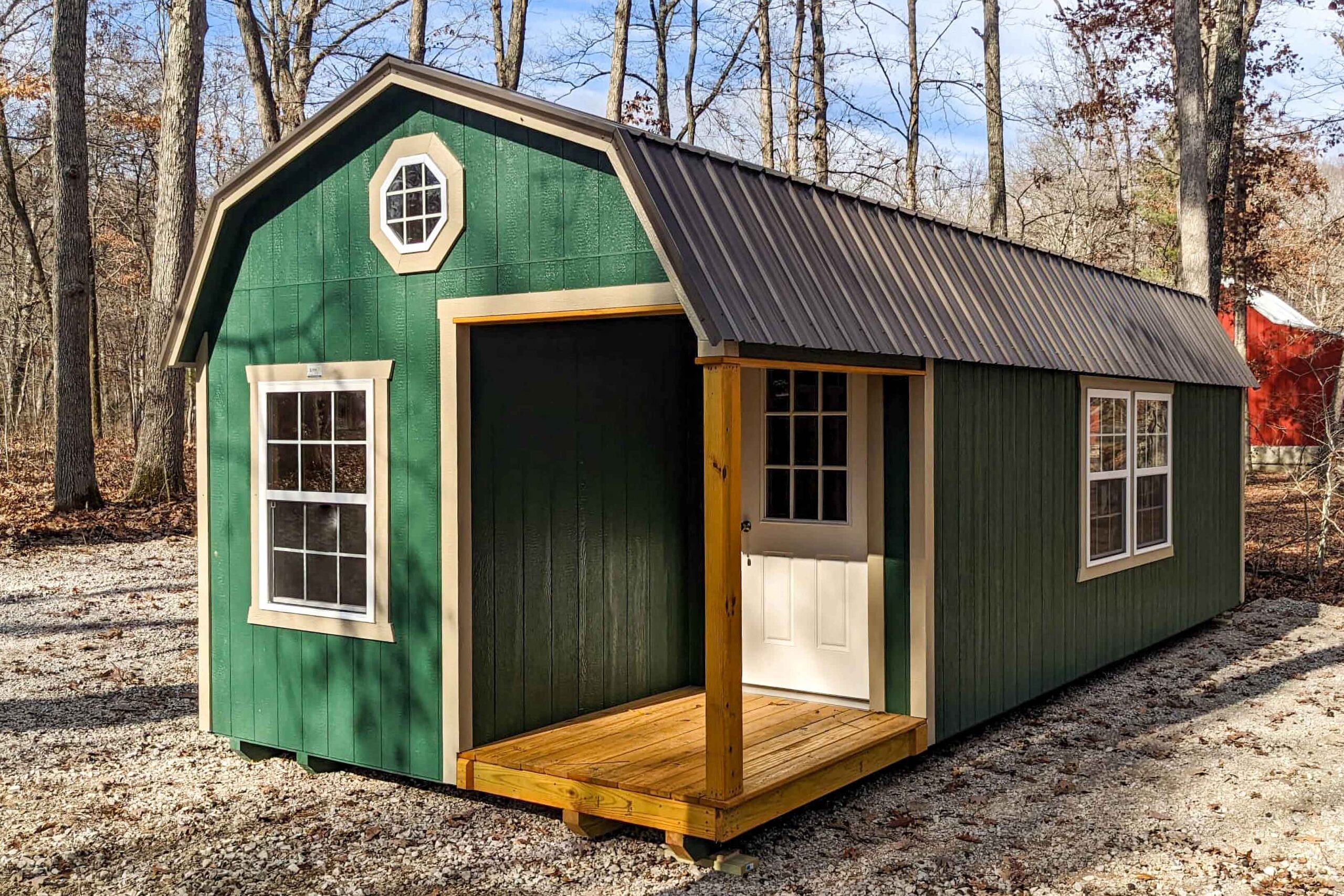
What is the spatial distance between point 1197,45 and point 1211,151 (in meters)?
2.71

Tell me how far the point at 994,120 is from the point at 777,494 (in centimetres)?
1455

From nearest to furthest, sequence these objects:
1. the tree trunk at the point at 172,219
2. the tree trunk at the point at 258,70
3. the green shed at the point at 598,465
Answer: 1. the green shed at the point at 598,465
2. the tree trunk at the point at 172,219
3. the tree trunk at the point at 258,70

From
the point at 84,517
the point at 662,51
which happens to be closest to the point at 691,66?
the point at 662,51

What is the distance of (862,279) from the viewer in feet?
19.1

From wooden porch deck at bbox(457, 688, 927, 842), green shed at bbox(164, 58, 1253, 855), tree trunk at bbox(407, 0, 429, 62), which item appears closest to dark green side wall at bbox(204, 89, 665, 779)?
green shed at bbox(164, 58, 1253, 855)

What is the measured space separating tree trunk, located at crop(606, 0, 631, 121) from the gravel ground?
13382mm

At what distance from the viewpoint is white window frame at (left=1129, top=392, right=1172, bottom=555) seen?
28.7ft

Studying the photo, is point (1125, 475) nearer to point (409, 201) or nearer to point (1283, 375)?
point (409, 201)

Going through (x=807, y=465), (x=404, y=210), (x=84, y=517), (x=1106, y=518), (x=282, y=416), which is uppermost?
(x=404, y=210)

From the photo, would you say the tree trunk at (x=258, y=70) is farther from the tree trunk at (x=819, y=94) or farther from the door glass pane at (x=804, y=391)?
the door glass pane at (x=804, y=391)

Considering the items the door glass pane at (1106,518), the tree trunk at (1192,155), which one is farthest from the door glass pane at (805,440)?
the tree trunk at (1192,155)

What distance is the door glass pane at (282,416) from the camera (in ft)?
19.5

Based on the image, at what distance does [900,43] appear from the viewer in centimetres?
2244

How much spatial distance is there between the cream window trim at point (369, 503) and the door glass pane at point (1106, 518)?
4846 millimetres
